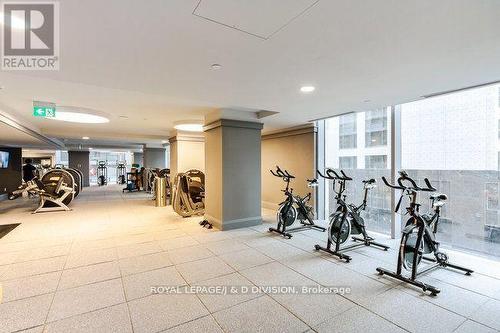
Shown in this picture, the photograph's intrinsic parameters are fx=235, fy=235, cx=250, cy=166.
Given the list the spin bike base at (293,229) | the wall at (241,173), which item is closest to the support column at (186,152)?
the wall at (241,173)

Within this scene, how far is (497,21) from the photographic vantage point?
1.72 m

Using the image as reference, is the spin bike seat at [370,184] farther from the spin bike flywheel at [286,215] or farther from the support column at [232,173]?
the support column at [232,173]

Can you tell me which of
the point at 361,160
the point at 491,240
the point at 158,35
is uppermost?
the point at 158,35

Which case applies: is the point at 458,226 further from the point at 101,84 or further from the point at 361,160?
the point at 101,84

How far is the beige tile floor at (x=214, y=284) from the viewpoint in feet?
6.59

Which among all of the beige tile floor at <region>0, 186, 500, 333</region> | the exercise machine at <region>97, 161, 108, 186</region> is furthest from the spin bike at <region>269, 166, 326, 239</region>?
the exercise machine at <region>97, 161, 108, 186</region>

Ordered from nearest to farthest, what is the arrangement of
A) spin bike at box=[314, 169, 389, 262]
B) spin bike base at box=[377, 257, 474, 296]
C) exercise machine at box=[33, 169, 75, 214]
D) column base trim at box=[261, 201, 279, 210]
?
spin bike base at box=[377, 257, 474, 296] < spin bike at box=[314, 169, 389, 262] < exercise machine at box=[33, 169, 75, 214] < column base trim at box=[261, 201, 279, 210]

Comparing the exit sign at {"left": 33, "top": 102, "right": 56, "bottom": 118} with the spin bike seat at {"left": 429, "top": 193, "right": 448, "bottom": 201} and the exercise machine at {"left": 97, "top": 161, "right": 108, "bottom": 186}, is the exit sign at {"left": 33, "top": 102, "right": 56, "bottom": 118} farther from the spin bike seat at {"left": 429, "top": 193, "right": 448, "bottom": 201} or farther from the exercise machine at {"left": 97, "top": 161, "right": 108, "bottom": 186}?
the exercise machine at {"left": 97, "top": 161, "right": 108, "bottom": 186}

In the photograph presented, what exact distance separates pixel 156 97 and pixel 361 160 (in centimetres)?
425

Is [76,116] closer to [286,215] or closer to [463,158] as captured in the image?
[286,215]

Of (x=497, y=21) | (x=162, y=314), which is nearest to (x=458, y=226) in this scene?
(x=497, y=21)

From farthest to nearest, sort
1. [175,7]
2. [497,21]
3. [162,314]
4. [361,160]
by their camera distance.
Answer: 1. [361,160]
2. [162,314]
3. [497,21]
4. [175,7]

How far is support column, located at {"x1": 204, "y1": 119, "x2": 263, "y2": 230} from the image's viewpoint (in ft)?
15.9

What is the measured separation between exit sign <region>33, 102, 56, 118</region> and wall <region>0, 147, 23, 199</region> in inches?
344
